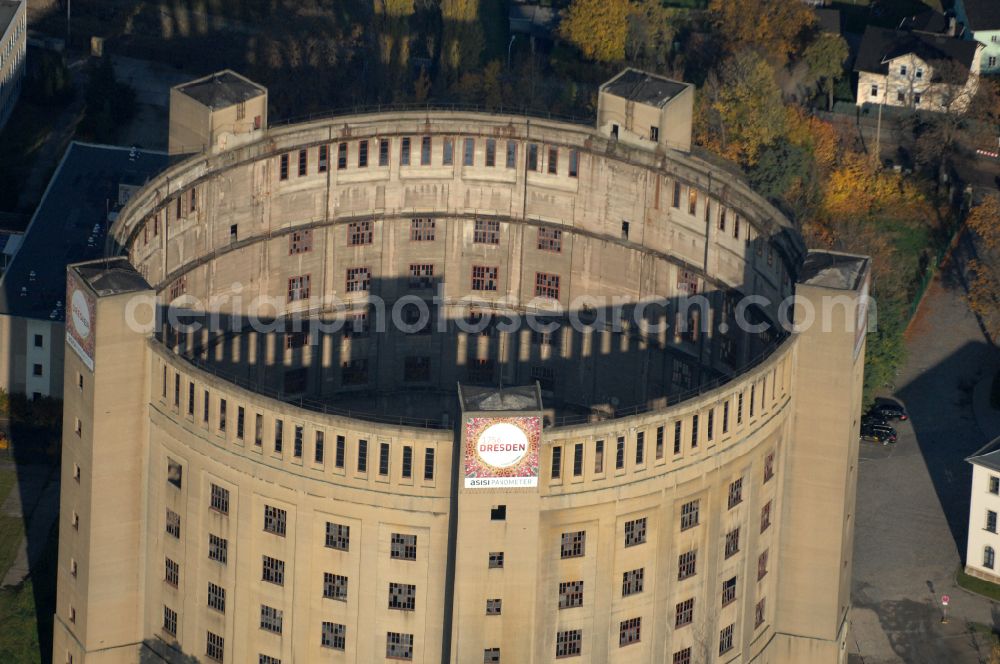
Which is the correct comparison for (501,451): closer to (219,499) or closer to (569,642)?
(569,642)

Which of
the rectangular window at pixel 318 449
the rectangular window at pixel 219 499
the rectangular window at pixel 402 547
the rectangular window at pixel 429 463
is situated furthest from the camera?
the rectangular window at pixel 219 499

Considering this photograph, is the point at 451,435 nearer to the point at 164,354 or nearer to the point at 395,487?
the point at 395,487

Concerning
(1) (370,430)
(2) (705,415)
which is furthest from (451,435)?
(2) (705,415)

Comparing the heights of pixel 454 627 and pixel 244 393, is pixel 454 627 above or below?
below

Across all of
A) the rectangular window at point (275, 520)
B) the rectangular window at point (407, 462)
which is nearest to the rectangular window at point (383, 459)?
the rectangular window at point (407, 462)

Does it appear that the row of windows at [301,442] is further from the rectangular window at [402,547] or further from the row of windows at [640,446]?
the row of windows at [640,446]
